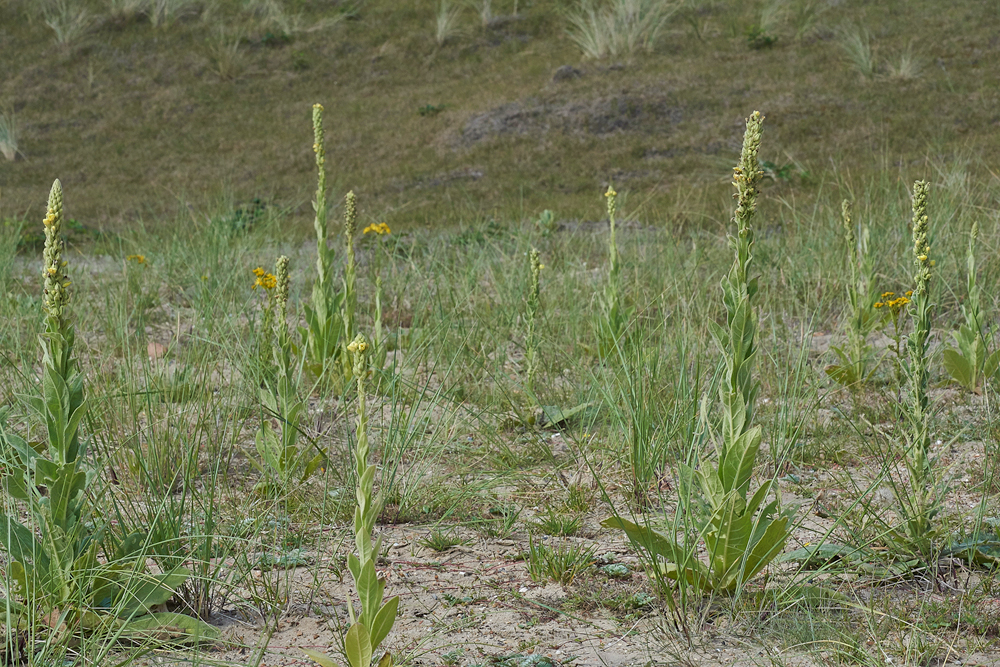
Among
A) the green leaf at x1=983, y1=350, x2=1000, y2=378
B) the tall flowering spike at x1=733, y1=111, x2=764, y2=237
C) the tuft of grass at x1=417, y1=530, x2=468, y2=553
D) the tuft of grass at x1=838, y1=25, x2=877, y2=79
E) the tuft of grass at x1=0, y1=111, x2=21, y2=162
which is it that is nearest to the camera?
the tall flowering spike at x1=733, y1=111, x2=764, y2=237

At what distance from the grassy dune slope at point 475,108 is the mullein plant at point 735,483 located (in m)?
5.05

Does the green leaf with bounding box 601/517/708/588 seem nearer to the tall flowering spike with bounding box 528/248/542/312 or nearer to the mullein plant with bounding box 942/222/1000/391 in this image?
the tall flowering spike with bounding box 528/248/542/312

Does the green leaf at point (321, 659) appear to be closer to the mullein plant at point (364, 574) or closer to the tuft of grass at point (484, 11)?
the mullein plant at point (364, 574)

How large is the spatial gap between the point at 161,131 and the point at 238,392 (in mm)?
9008

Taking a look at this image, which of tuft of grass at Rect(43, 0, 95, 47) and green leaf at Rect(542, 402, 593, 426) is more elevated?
tuft of grass at Rect(43, 0, 95, 47)

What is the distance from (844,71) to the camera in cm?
930

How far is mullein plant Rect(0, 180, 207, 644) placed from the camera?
1.48 m

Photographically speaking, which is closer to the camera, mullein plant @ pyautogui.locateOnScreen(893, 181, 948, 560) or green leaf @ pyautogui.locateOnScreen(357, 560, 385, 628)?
green leaf @ pyautogui.locateOnScreen(357, 560, 385, 628)

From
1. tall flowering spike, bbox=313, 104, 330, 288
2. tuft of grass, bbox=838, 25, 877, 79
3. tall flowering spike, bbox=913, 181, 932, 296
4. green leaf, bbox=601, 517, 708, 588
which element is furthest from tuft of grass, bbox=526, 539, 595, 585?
tuft of grass, bbox=838, 25, 877, 79

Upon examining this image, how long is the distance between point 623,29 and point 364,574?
34.6 feet

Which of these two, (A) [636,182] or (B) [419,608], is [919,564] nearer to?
(B) [419,608]

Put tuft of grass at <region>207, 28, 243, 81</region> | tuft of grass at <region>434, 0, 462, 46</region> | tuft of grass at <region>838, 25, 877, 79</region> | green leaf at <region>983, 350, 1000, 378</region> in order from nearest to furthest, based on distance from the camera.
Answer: green leaf at <region>983, 350, 1000, 378</region>, tuft of grass at <region>838, 25, 877, 79</region>, tuft of grass at <region>207, 28, 243, 81</region>, tuft of grass at <region>434, 0, 462, 46</region>

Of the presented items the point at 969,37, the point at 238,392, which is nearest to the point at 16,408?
the point at 238,392

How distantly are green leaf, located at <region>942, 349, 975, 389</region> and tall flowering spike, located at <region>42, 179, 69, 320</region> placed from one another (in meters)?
2.64
